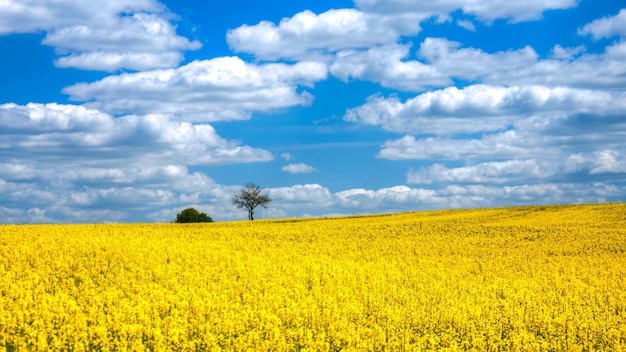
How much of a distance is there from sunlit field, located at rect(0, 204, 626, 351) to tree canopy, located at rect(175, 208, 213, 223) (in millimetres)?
36943

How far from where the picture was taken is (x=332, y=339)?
483 inches

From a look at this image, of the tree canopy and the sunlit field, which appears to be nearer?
the sunlit field

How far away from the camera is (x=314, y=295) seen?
54.4ft

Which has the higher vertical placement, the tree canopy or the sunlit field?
the tree canopy

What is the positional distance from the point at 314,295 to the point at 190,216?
5332 centimetres

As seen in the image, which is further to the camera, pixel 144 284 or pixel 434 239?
pixel 434 239

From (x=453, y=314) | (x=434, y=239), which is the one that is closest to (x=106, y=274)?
(x=453, y=314)

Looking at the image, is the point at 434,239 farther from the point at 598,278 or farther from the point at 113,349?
the point at 113,349

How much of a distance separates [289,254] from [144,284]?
998 cm

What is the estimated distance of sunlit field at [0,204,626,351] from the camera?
1186cm

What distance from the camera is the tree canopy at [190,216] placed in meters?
68.1

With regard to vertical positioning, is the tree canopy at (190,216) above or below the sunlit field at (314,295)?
above

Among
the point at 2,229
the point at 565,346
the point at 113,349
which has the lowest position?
the point at 565,346

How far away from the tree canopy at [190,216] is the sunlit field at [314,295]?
36943 mm
